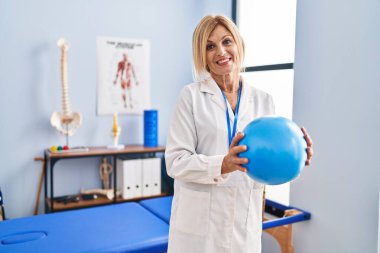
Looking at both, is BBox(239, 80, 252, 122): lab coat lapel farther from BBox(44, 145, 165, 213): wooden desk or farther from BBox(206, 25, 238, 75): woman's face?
BBox(44, 145, 165, 213): wooden desk

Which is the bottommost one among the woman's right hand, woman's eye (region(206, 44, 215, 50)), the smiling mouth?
the woman's right hand

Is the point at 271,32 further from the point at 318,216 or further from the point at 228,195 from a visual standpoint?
the point at 228,195

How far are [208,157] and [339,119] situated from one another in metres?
1.21

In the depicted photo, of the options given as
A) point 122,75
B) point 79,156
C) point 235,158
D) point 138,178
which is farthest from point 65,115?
point 235,158

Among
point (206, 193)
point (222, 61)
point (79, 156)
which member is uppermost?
point (222, 61)

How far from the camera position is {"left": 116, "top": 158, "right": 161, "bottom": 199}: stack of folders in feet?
9.59

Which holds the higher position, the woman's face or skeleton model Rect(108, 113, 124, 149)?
the woman's face

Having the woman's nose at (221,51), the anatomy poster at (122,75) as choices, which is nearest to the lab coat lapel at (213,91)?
the woman's nose at (221,51)

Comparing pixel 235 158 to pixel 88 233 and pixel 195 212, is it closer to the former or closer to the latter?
pixel 195 212

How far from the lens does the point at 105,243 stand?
1.70 metres

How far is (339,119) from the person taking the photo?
200 cm

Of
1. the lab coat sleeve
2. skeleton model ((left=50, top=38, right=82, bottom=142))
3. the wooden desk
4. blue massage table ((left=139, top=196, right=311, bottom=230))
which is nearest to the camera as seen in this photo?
the lab coat sleeve

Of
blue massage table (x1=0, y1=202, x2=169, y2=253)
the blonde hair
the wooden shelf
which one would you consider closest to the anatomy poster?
the wooden shelf

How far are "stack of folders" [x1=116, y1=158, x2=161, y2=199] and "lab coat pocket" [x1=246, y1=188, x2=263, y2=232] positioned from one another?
181 cm
